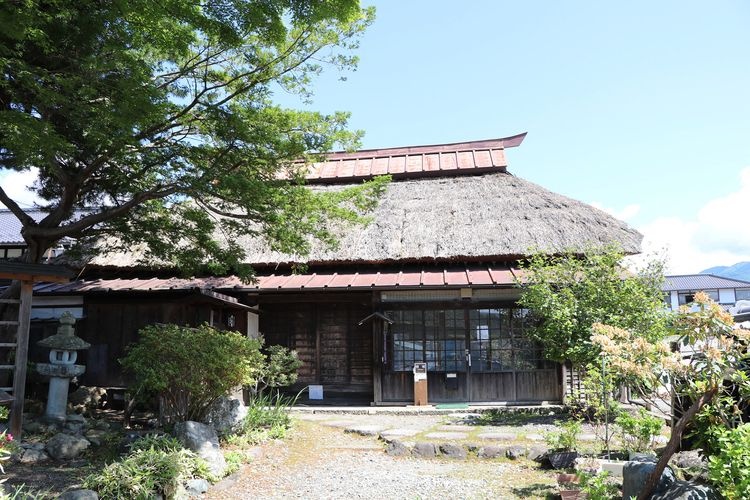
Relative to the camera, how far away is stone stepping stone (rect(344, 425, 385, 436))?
28.6ft

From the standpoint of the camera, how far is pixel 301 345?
42.4 feet

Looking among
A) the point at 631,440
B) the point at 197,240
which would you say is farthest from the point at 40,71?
the point at 631,440

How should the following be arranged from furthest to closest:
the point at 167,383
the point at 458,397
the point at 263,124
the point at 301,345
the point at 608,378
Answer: the point at 301,345 → the point at 458,397 → the point at 263,124 → the point at 167,383 → the point at 608,378

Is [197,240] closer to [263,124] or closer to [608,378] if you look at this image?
[263,124]

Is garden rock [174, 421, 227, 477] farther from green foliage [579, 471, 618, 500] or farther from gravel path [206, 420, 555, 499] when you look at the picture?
green foliage [579, 471, 618, 500]

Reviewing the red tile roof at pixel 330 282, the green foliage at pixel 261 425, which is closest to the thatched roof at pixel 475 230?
→ the red tile roof at pixel 330 282

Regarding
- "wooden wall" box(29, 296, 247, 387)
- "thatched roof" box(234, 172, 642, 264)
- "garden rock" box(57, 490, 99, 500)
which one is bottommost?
"garden rock" box(57, 490, 99, 500)

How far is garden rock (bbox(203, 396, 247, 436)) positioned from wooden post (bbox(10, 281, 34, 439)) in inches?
90.7

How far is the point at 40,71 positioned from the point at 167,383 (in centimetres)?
395

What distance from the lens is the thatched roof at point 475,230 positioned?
12.1 meters

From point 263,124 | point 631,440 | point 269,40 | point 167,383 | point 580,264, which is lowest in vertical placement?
point 631,440

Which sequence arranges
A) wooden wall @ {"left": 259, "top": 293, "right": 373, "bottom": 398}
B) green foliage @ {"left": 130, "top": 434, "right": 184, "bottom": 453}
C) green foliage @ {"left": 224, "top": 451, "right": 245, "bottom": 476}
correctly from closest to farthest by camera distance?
1. green foliage @ {"left": 130, "top": 434, "right": 184, "bottom": 453}
2. green foliage @ {"left": 224, "top": 451, "right": 245, "bottom": 476}
3. wooden wall @ {"left": 259, "top": 293, "right": 373, "bottom": 398}

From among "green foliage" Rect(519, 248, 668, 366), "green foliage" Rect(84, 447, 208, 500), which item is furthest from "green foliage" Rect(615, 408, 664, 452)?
"green foliage" Rect(84, 447, 208, 500)

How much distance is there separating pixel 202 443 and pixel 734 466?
5.20 meters
